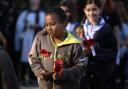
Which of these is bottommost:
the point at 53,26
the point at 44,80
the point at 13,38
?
the point at 13,38

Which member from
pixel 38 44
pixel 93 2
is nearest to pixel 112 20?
pixel 93 2

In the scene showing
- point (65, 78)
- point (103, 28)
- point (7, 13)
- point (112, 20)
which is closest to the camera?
point (65, 78)

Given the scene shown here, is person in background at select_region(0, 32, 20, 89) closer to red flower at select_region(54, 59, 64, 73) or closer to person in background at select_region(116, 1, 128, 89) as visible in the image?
red flower at select_region(54, 59, 64, 73)

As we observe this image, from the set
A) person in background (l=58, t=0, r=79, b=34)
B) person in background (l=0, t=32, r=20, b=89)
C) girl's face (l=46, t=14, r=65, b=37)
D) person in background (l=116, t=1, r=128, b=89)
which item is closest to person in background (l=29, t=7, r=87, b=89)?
girl's face (l=46, t=14, r=65, b=37)

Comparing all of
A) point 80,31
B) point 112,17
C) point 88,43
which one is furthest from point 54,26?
point 112,17

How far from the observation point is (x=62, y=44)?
25.2 ft

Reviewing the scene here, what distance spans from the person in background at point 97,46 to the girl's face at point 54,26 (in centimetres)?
165

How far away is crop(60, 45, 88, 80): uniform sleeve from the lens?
7.52 meters

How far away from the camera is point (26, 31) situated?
14.4 metres

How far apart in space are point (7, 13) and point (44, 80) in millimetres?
7185

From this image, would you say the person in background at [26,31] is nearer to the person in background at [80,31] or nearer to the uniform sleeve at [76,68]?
the person in background at [80,31]

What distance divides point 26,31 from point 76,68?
6939mm

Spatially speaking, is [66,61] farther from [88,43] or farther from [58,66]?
[88,43]

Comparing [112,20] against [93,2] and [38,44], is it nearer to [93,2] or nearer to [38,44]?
[93,2]
